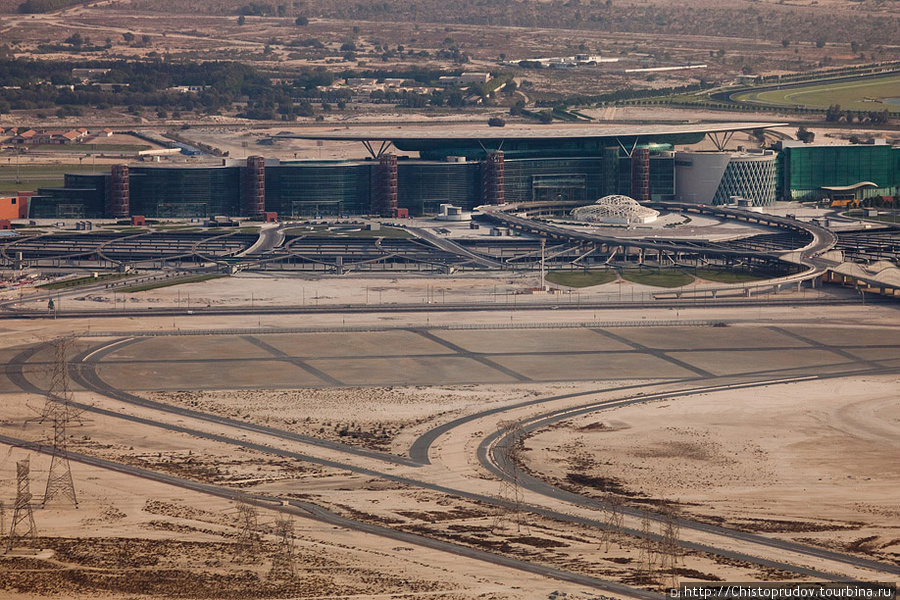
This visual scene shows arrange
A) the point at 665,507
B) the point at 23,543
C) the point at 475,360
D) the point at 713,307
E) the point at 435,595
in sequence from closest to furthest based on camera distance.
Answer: the point at 435,595 < the point at 23,543 < the point at 665,507 < the point at 475,360 < the point at 713,307

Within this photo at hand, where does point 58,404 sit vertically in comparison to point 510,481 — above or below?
above

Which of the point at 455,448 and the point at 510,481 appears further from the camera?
the point at 455,448

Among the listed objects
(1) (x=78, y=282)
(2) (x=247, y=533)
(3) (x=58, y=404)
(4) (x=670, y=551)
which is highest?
(1) (x=78, y=282)

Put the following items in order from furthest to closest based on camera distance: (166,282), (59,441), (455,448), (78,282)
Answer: (166,282) < (78,282) < (455,448) < (59,441)

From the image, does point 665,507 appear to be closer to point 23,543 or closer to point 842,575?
point 842,575

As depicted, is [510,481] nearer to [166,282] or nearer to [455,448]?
[455,448]

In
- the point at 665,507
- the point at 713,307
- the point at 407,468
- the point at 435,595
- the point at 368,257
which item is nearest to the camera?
the point at 435,595

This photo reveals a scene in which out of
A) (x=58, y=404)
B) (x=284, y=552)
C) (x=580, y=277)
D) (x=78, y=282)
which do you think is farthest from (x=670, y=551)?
(x=78, y=282)

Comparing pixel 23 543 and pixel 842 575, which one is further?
pixel 23 543

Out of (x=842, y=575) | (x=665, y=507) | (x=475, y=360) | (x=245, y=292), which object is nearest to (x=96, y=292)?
(x=245, y=292)
